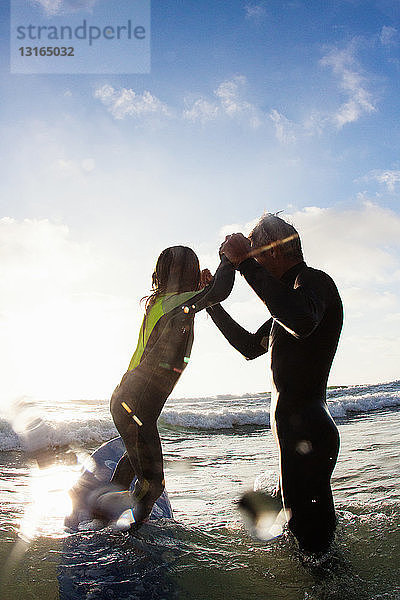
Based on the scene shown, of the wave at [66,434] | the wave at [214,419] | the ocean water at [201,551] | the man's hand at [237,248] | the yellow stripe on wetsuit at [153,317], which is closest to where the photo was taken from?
the ocean water at [201,551]

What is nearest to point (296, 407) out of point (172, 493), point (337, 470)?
point (172, 493)

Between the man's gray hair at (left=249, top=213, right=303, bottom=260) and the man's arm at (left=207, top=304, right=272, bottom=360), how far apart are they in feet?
2.50

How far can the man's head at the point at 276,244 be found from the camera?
9.40 feet

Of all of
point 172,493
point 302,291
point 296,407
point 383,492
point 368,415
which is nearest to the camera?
point 302,291

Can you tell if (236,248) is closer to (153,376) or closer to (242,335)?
(242,335)

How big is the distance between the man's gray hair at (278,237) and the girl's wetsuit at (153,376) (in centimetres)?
27

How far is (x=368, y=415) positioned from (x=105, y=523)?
51.0 ft

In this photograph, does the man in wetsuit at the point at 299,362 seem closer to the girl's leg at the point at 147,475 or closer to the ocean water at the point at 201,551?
the ocean water at the point at 201,551

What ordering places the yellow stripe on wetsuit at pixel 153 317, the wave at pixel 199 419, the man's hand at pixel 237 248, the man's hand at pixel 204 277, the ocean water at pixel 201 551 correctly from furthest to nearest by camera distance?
the wave at pixel 199 419, the man's hand at pixel 204 277, the yellow stripe on wetsuit at pixel 153 317, the man's hand at pixel 237 248, the ocean water at pixel 201 551

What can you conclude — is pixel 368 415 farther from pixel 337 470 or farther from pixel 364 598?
pixel 364 598

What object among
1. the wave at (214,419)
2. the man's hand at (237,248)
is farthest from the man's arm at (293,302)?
the wave at (214,419)

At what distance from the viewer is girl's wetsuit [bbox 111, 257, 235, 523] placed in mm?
3125

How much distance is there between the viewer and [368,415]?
16.9 meters

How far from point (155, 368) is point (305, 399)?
1205mm
